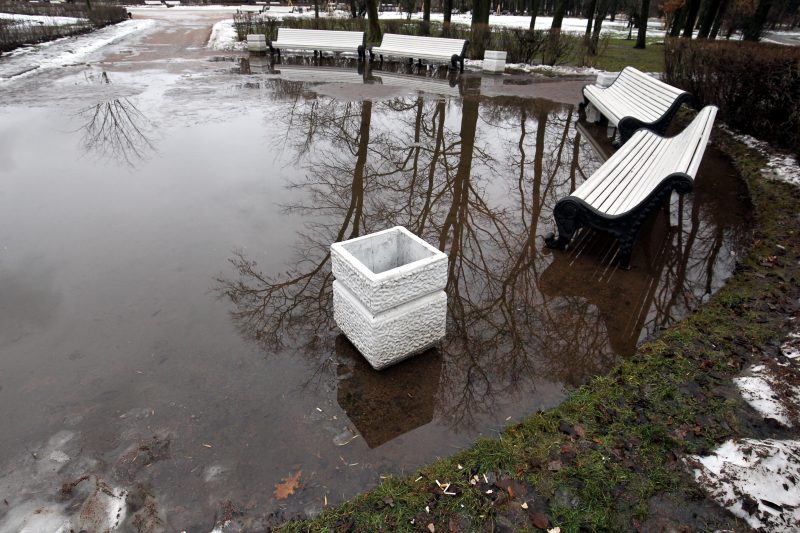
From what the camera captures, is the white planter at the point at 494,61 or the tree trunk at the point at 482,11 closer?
the white planter at the point at 494,61

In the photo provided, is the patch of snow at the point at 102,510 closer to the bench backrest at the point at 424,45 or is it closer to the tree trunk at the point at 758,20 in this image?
the bench backrest at the point at 424,45

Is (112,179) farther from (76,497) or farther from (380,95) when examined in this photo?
(380,95)

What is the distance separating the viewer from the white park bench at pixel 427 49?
46.1 ft

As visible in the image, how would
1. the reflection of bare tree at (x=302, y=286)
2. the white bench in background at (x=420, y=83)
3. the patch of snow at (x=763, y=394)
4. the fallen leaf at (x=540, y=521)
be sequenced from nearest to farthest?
the fallen leaf at (x=540, y=521), the patch of snow at (x=763, y=394), the reflection of bare tree at (x=302, y=286), the white bench in background at (x=420, y=83)

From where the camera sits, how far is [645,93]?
26.6 feet

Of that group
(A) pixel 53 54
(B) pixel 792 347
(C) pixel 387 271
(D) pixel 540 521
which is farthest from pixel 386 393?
(A) pixel 53 54

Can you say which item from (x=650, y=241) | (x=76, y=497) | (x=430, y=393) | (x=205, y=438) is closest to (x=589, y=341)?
(x=430, y=393)

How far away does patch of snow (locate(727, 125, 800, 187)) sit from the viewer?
6.59 meters

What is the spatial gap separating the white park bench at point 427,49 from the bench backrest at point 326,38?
0.66 metres

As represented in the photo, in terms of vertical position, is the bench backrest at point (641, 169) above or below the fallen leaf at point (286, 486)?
above

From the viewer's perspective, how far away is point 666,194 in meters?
4.27

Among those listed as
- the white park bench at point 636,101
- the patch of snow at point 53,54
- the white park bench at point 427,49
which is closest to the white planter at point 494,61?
the white park bench at point 427,49

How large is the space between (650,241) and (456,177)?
2.68 metres

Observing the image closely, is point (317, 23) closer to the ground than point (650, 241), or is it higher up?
higher up
